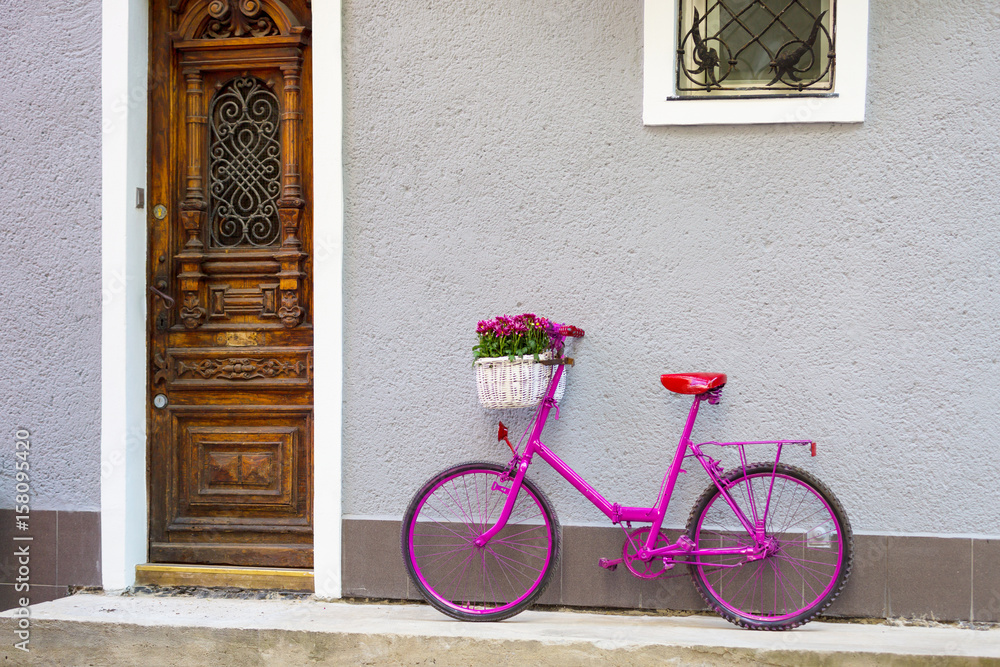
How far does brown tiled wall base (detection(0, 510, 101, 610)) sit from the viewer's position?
4352mm

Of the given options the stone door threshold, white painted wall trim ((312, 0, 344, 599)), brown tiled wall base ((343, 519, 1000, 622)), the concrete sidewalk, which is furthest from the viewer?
the stone door threshold

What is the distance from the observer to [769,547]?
375cm

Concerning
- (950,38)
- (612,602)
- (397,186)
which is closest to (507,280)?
(397,186)

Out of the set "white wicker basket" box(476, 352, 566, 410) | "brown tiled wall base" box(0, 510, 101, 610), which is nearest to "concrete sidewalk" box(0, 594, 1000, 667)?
"brown tiled wall base" box(0, 510, 101, 610)

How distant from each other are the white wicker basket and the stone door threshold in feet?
4.88

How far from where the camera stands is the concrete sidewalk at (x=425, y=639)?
3445mm

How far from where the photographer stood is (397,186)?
4.18 meters

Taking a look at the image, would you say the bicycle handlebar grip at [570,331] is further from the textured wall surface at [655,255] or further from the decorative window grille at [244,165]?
the decorative window grille at [244,165]

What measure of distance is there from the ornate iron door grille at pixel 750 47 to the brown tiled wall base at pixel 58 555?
12.6 ft

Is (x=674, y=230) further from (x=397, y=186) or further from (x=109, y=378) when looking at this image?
(x=109, y=378)

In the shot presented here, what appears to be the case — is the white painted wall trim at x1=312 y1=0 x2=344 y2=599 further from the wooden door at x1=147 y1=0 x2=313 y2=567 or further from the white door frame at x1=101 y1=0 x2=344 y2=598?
the wooden door at x1=147 y1=0 x2=313 y2=567

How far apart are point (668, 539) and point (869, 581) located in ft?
3.11

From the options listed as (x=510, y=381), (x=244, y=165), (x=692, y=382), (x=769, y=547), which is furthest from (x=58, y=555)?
(x=769, y=547)

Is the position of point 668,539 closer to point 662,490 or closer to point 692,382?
point 662,490
